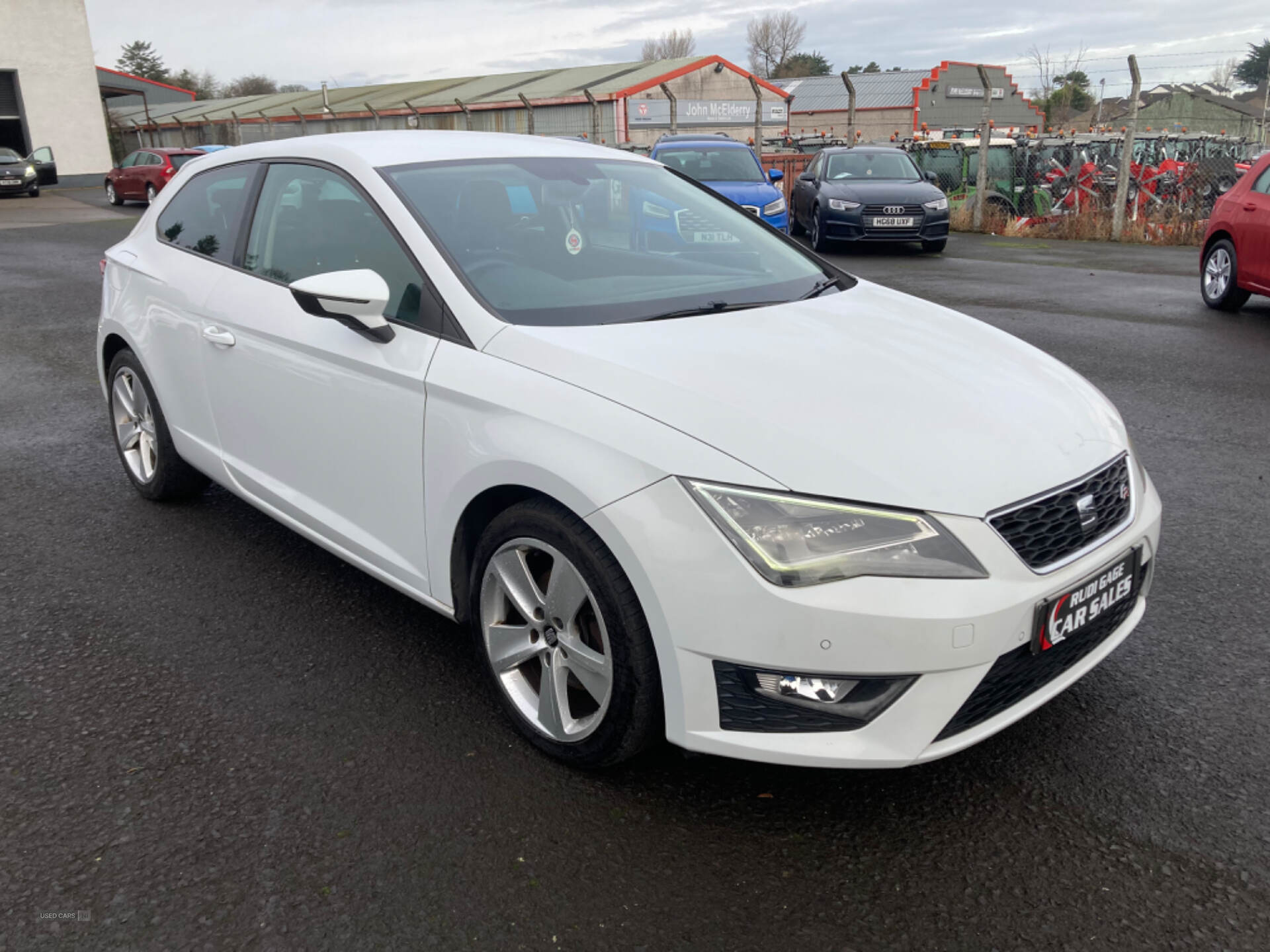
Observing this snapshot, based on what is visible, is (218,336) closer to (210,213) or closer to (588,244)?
(210,213)

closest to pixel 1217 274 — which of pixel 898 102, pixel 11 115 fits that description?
pixel 11 115

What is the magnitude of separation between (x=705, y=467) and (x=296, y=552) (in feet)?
8.13

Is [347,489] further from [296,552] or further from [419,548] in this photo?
[296,552]

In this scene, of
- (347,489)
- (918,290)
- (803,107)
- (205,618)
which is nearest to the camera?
(347,489)

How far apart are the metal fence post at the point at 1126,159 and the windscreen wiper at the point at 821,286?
1438 centimetres

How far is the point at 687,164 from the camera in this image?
15.2m

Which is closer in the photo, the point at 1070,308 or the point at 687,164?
the point at 1070,308

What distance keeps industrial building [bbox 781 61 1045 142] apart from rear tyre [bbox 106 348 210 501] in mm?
54290

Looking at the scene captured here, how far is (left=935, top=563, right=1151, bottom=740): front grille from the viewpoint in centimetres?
233

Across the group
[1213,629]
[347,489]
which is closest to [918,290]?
[1213,629]

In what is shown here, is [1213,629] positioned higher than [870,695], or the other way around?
[870,695]

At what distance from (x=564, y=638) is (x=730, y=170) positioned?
43.9ft

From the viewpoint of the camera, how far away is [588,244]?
3.41 meters

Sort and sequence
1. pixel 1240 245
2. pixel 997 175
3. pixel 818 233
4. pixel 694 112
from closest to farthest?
pixel 1240 245 < pixel 818 233 < pixel 997 175 < pixel 694 112
